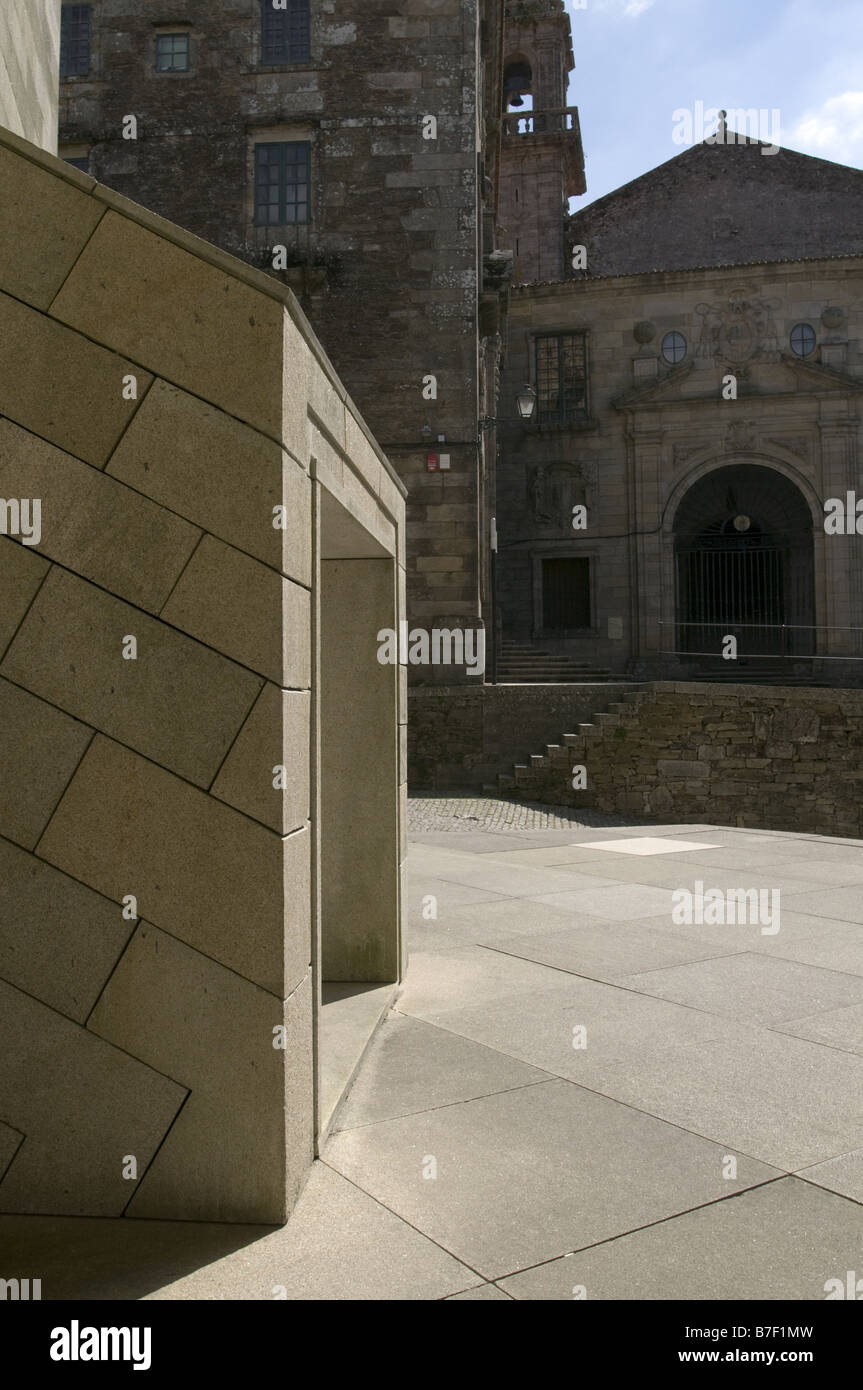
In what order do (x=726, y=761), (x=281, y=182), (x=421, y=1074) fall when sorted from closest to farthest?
1. (x=421, y=1074)
2. (x=726, y=761)
3. (x=281, y=182)

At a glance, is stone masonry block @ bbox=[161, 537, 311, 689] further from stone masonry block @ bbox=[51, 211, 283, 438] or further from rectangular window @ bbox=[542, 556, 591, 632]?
rectangular window @ bbox=[542, 556, 591, 632]

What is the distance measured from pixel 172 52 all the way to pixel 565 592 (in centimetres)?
1345

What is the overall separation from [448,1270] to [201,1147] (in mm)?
772

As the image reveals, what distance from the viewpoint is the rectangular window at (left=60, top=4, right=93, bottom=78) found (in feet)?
65.2

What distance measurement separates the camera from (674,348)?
2498 centimetres

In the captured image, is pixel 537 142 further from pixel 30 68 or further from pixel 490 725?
pixel 30 68

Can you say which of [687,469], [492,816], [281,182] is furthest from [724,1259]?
[687,469]

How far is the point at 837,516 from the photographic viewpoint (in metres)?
23.8

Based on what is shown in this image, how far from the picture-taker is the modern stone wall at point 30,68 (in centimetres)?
573

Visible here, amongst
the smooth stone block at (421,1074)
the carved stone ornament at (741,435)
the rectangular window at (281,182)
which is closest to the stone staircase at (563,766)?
the carved stone ornament at (741,435)

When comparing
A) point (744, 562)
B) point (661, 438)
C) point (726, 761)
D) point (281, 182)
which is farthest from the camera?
point (744, 562)

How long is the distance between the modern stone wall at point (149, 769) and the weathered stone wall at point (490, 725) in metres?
14.5

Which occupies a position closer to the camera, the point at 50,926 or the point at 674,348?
the point at 50,926

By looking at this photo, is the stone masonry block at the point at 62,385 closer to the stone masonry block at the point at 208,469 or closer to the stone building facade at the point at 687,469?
the stone masonry block at the point at 208,469
